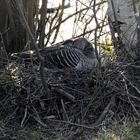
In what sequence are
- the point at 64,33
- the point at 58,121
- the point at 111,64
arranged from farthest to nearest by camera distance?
the point at 64,33, the point at 111,64, the point at 58,121

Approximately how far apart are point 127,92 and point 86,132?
0.67 m

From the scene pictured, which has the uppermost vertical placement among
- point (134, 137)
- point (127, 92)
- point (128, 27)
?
point (128, 27)

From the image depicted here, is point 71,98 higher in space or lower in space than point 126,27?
lower

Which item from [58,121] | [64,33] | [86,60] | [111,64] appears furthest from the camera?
[64,33]

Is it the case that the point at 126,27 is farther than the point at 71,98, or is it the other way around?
the point at 126,27

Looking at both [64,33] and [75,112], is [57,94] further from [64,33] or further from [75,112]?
[64,33]

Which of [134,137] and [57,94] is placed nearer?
[134,137]

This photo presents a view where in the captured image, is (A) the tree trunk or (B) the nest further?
(A) the tree trunk

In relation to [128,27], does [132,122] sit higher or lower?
A: lower

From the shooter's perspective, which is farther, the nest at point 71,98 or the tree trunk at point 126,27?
the tree trunk at point 126,27

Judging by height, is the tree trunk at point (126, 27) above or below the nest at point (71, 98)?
above

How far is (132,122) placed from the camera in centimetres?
517

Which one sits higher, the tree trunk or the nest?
the tree trunk

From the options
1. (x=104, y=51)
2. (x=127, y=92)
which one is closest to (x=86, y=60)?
(x=104, y=51)
